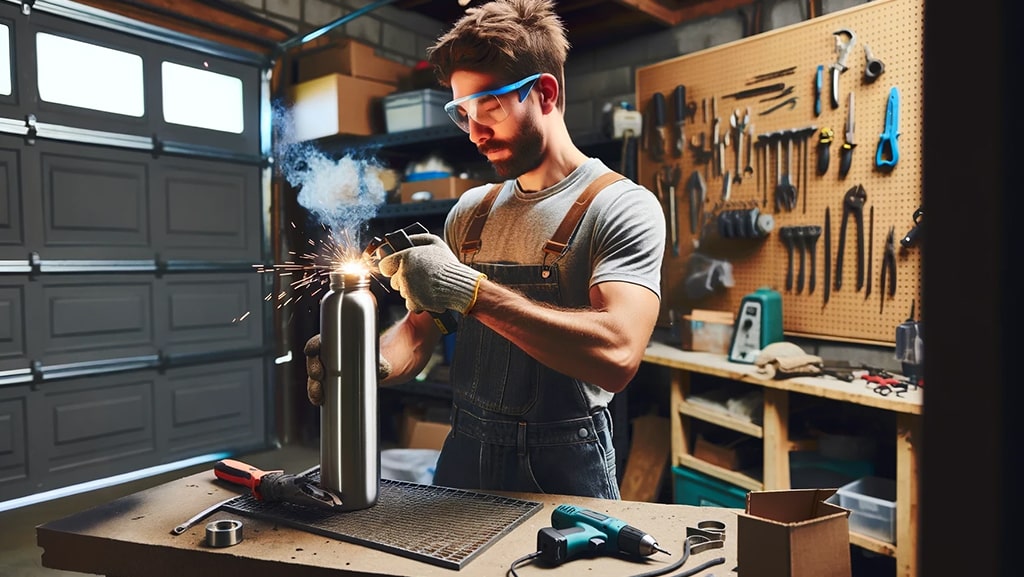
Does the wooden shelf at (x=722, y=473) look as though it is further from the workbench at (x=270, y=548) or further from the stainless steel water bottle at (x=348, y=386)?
the stainless steel water bottle at (x=348, y=386)

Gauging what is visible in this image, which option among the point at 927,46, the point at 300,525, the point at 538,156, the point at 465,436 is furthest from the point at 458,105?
the point at 927,46

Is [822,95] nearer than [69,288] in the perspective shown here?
No

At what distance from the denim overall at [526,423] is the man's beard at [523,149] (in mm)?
181

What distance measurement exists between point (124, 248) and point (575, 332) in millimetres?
1818

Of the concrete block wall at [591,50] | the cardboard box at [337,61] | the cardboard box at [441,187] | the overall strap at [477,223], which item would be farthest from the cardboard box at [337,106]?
the overall strap at [477,223]

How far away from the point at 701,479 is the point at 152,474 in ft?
6.64

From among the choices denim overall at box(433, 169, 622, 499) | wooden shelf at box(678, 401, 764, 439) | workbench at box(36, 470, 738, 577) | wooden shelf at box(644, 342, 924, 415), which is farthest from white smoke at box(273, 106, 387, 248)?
wooden shelf at box(678, 401, 764, 439)

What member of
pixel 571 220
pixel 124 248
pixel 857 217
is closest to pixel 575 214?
pixel 571 220

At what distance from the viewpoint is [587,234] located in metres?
1.54

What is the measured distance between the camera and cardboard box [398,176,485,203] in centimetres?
307

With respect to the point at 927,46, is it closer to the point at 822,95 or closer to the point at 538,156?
the point at 538,156

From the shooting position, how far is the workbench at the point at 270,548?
944 mm

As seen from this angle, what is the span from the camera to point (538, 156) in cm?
168

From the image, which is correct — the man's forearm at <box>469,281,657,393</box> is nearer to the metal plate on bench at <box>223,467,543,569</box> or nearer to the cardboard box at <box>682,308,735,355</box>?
the metal plate on bench at <box>223,467,543,569</box>
